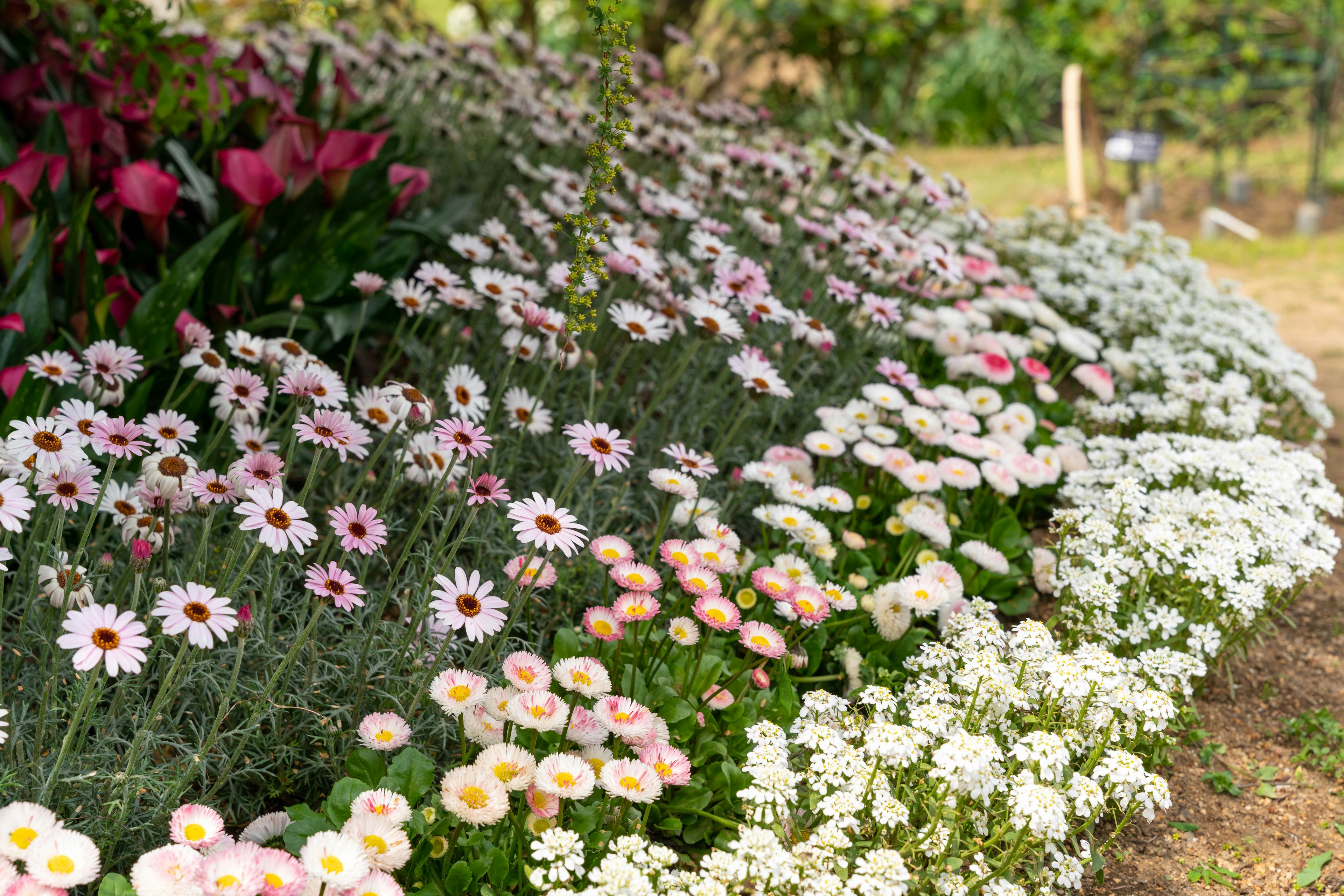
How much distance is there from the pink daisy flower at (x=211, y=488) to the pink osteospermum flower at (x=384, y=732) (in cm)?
38

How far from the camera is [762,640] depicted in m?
1.75

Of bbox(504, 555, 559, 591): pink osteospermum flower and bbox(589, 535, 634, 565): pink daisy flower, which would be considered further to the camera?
bbox(589, 535, 634, 565): pink daisy flower

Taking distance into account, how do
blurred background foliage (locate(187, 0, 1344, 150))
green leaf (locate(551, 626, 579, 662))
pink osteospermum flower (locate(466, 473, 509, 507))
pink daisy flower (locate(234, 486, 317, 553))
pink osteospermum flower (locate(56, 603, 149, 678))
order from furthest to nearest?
blurred background foliage (locate(187, 0, 1344, 150)) → green leaf (locate(551, 626, 579, 662)) → pink osteospermum flower (locate(466, 473, 509, 507)) → pink daisy flower (locate(234, 486, 317, 553)) → pink osteospermum flower (locate(56, 603, 149, 678))

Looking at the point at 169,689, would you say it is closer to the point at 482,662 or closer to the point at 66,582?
the point at 66,582

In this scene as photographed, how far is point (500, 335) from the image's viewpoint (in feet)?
9.43

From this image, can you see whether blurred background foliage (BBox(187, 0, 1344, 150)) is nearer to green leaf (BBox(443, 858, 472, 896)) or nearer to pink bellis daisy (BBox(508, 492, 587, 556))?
pink bellis daisy (BBox(508, 492, 587, 556))

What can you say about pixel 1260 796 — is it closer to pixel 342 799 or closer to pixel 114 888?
pixel 342 799

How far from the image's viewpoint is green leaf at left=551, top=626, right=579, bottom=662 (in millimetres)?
1946

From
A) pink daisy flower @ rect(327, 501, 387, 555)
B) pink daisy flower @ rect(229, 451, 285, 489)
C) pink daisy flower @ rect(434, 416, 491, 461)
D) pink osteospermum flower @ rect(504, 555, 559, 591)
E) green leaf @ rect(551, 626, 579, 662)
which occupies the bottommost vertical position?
green leaf @ rect(551, 626, 579, 662)

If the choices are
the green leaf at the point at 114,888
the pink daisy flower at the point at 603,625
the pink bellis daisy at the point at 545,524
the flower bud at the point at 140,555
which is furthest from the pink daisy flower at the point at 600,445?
the green leaf at the point at 114,888

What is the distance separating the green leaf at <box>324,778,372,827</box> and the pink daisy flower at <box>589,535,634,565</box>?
526 mm

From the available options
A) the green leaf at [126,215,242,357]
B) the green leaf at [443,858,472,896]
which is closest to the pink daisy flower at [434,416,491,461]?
the green leaf at [443,858,472,896]

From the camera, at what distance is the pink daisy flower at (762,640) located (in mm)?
1736

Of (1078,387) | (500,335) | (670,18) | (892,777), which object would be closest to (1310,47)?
(670,18)
